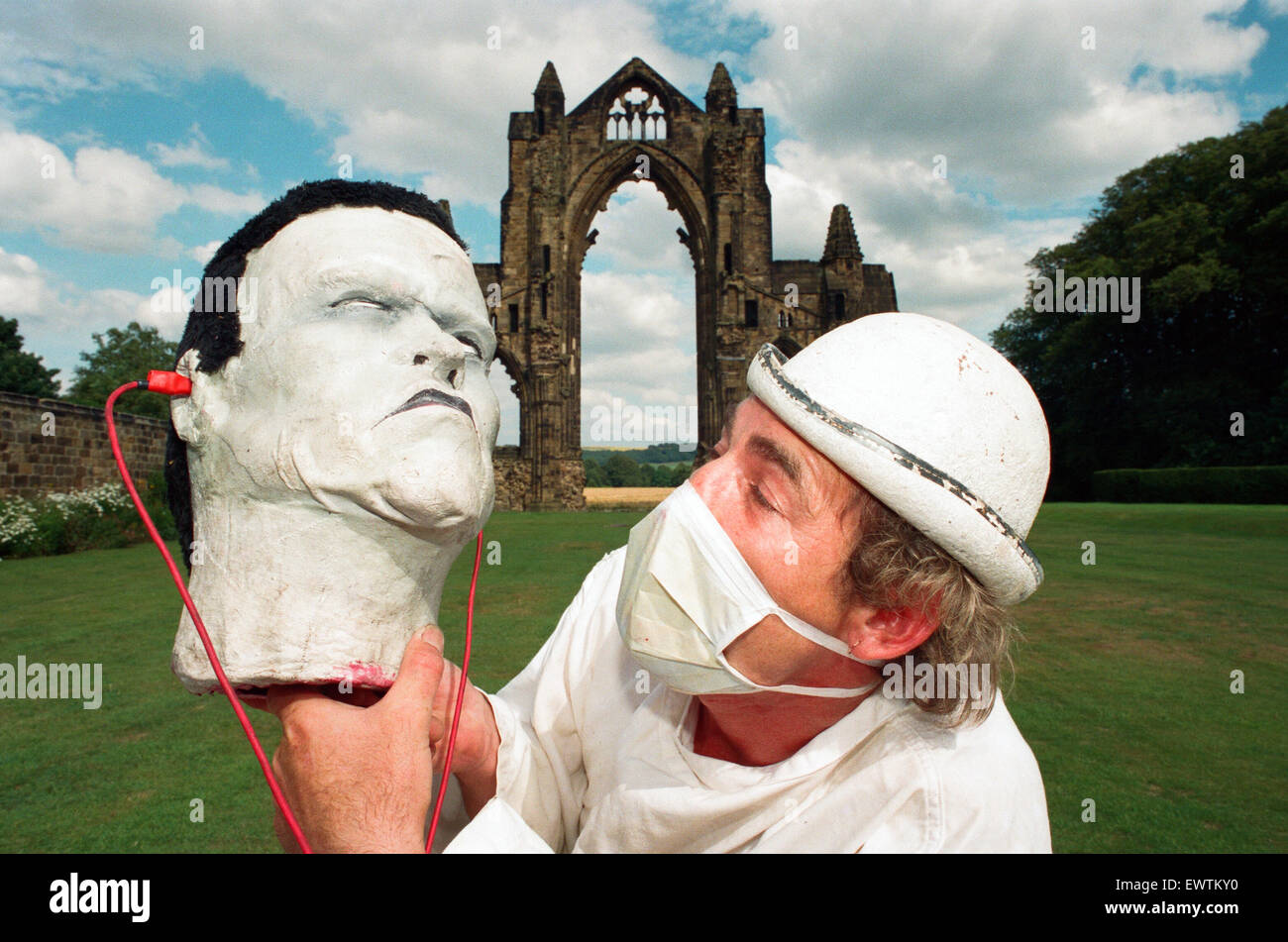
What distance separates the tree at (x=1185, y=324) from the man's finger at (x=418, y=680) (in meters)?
32.9

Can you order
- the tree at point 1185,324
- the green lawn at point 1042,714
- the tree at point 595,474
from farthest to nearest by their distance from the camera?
1. the tree at point 595,474
2. the tree at point 1185,324
3. the green lawn at point 1042,714

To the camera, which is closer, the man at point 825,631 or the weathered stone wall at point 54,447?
the man at point 825,631

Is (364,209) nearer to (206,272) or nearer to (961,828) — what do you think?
(206,272)

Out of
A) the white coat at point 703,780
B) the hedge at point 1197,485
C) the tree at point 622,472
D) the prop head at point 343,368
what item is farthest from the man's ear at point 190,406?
the tree at point 622,472

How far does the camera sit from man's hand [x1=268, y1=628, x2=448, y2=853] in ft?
4.09

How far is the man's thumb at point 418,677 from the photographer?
4.49 feet

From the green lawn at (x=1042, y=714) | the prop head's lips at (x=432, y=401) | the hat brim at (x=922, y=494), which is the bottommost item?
the green lawn at (x=1042, y=714)

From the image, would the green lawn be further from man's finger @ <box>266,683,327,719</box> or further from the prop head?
the prop head

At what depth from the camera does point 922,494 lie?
51.4 inches

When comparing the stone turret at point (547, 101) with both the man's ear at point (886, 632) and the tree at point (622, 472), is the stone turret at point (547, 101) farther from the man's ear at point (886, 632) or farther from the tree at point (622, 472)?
the man's ear at point (886, 632)

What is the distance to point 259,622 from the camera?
1378 mm

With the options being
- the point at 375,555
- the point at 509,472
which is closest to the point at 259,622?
the point at 375,555

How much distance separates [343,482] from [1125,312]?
36.1 metres

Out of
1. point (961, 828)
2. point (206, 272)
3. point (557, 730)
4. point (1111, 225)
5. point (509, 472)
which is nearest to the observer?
point (961, 828)
